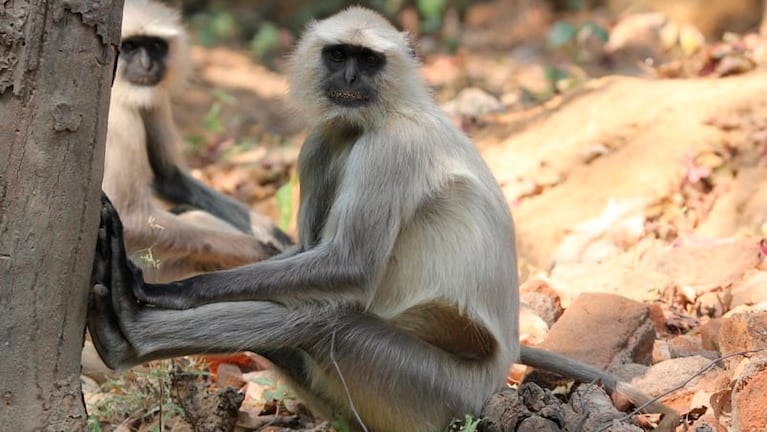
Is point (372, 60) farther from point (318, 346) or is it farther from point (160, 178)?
point (160, 178)

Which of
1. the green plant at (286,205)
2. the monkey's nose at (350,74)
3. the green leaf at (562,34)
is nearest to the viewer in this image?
the monkey's nose at (350,74)

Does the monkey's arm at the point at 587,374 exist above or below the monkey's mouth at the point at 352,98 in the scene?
below

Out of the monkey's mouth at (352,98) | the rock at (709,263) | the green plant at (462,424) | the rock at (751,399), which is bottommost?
the green plant at (462,424)

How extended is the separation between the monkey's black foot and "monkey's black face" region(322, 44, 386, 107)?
1055mm

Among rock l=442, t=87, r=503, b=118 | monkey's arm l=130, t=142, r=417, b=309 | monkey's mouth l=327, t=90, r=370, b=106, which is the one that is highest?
monkey's mouth l=327, t=90, r=370, b=106

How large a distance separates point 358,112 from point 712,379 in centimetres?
172

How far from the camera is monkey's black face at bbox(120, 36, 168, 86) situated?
6.22m

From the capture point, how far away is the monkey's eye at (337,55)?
166 inches

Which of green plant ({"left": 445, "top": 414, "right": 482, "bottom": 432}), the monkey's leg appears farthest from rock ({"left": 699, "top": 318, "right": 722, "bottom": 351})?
green plant ({"left": 445, "top": 414, "right": 482, "bottom": 432})

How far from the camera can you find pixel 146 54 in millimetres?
6359

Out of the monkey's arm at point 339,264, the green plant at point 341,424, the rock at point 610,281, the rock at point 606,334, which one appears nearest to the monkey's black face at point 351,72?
the monkey's arm at point 339,264

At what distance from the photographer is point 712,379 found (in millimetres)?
4254

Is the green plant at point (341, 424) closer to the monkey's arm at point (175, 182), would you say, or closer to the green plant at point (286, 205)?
the monkey's arm at point (175, 182)

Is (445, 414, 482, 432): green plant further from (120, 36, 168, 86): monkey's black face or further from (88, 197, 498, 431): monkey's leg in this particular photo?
(120, 36, 168, 86): monkey's black face
